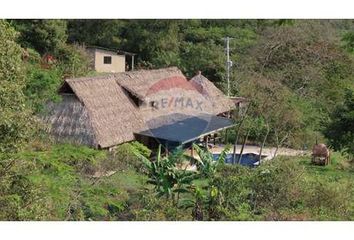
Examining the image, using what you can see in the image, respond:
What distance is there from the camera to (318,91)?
710cm

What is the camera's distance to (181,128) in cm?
707

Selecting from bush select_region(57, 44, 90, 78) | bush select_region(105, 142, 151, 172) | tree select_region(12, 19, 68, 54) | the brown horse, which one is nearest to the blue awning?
bush select_region(105, 142, 151, 172)

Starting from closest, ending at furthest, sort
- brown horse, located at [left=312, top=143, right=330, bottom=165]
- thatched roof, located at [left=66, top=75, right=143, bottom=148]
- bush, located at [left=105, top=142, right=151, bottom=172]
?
1. bush, located at [left=105, top=142, right=151, bottom=172]
2. thatched roof, located at [left=66, top=75, right=143, bottom=148]
3. brown horse, located at [left=312, top=143, right=330, bottom=165]

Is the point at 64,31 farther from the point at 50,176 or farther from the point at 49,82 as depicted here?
the point at 50,176

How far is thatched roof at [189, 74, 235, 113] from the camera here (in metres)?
7.14

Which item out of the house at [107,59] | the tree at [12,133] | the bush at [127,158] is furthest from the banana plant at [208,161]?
the tree at [12,133]

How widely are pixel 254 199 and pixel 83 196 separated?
1542mm

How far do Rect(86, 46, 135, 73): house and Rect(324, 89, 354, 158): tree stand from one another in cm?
211

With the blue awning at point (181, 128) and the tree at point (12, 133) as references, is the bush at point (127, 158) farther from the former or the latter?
the tree at point (12, 133)

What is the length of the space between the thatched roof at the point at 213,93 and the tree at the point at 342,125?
1015mm

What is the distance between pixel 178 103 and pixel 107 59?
2.89 feet

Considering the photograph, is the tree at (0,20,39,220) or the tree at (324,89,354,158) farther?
the tree at (324,89,354,158)

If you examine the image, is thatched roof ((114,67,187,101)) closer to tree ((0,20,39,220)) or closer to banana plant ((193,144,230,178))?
banana plant ((193,144,230,178))

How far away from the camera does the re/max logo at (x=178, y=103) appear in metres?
7.11
